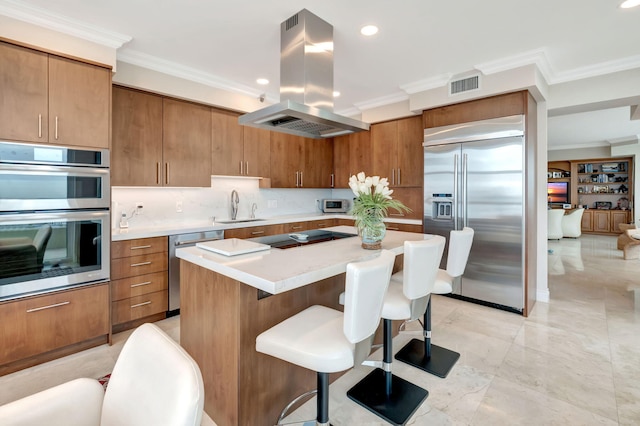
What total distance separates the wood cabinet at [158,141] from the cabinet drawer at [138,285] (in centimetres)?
101

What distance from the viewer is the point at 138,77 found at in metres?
3.21

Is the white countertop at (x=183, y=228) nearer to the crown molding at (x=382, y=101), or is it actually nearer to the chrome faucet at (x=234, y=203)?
the chrome faucet at (x=234, y=203)

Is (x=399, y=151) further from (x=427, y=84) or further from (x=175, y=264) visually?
(x=175, y=264)

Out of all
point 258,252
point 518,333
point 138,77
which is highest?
point 138,77

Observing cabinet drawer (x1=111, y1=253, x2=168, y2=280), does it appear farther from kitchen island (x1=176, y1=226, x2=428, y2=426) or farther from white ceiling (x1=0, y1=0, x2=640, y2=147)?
white ceiling (x1=0, y1=0, x2=640, y2=147)

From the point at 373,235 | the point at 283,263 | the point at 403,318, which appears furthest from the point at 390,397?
the point at 283,263

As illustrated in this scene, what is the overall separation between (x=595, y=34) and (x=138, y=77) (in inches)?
174

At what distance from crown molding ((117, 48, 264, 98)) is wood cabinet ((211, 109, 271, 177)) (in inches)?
13.2

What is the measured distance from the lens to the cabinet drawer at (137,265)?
291cm

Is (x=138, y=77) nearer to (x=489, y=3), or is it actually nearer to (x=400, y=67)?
(x=400, y=67)

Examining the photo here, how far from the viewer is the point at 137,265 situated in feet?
9.96

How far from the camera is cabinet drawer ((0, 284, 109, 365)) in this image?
2.24 m

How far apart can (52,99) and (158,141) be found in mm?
1090

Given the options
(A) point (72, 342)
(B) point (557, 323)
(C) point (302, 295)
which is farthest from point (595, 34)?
(A) point (72, 342)
